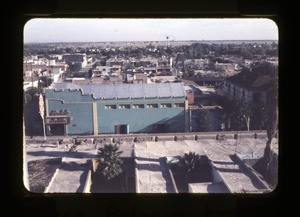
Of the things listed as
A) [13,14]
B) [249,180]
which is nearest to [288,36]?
[249,180]

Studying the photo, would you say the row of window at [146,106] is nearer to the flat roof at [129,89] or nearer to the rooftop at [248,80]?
the flat roof at [129,89]

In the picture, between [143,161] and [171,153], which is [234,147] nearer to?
[171,153]

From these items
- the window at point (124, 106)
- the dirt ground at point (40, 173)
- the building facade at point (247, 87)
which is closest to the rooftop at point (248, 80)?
the building facade at point (247, 87)

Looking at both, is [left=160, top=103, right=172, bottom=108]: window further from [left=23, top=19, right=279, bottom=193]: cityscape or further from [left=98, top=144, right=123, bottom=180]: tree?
[left=98, top=144, right=123, bottom=180]: tree

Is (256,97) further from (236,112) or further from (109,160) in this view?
(109,160)

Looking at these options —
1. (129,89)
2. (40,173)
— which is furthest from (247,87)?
(40,173)

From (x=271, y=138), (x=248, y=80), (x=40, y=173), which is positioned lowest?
(x=40, y=173)

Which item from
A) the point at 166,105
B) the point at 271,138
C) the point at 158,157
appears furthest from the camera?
the point at 158,157

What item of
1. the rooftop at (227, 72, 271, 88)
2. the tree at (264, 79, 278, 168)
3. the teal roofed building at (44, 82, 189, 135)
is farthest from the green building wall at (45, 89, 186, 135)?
the tree at (264, 79, 278, 168)
